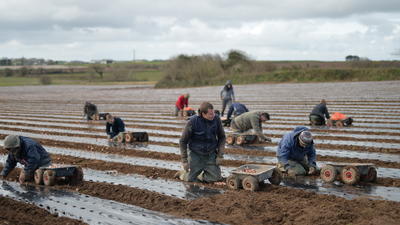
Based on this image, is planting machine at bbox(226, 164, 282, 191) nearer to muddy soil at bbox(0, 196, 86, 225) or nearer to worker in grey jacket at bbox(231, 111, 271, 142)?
muddy soil at bbox(0, 196, 86, 225)

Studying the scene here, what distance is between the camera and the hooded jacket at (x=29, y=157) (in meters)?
8.69

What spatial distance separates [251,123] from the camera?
520 inches

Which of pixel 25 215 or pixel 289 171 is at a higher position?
pixel 289 171

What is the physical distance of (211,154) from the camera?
8.65 meters

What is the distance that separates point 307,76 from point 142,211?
152 ft

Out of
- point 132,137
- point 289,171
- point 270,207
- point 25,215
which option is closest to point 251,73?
point 132,137

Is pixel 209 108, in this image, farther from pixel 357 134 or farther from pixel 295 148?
pixel 357 134

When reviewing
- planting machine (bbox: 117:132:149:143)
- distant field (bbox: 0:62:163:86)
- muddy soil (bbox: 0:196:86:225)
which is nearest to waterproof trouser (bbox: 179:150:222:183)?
muddy soil (bbox: 0:196:86:225)

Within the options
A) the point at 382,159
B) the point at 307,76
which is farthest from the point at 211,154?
the point at 307,76

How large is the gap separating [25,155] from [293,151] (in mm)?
5140

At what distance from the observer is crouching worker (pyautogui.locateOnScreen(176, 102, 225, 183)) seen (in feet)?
27.4

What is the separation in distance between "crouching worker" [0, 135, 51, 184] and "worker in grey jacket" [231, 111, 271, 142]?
5.92 meters

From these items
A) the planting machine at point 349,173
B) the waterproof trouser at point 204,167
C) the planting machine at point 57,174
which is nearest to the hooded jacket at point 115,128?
the planting machine at point 57,174

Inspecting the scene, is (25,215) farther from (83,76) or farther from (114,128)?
(83,76)
